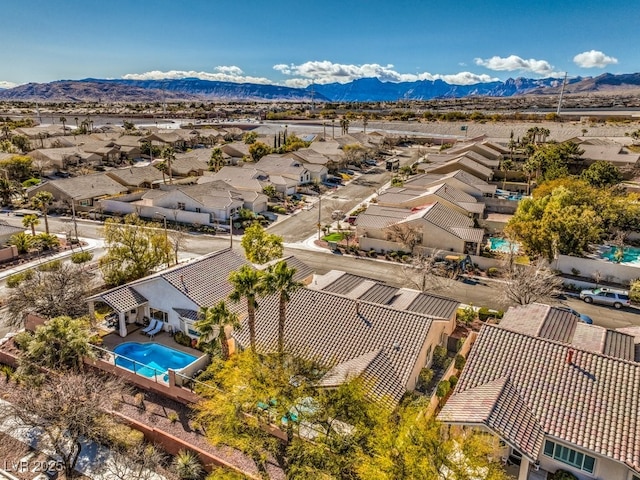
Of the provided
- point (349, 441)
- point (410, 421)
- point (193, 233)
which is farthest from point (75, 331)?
point (193, 233)

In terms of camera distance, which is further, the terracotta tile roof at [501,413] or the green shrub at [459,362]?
the green shrub at [459,362]

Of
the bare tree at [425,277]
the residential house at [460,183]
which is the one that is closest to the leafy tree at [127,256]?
the bare tree at [425,277]

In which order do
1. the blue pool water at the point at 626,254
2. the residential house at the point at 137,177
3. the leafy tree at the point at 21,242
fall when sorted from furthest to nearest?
the residential house at the point at 137,177
the leafy tree at the point at 21,242
the blue pool water at the point at 626,254

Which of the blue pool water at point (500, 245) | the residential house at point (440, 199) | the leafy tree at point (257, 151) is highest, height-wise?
the leafy tree at point (257, 151)

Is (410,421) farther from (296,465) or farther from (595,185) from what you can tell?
(595,185)

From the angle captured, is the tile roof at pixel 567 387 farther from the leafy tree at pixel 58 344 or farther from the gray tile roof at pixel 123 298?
the gray tile roof at pixel 123 298

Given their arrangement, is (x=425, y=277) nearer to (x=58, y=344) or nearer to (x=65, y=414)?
(x=58, y=344)
